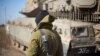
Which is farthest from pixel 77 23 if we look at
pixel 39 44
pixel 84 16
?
pixel 39 44

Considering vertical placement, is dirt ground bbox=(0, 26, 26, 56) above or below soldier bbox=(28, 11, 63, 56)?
below

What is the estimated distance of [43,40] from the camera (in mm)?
3400

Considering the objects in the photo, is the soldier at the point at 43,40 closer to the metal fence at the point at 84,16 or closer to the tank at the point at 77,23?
the tank at the point at 77,23

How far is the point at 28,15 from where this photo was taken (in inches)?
683

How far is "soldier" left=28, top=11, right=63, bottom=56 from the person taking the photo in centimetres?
340

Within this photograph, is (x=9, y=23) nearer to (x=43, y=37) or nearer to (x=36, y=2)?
(x=36, y=2)

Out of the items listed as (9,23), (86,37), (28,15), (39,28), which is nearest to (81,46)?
(86,37)

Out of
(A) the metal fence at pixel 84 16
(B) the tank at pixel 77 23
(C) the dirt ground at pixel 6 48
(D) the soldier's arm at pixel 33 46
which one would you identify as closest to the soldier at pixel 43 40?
(D) the soldier's arm at pixel 33 46

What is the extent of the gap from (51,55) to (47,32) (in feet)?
0.97

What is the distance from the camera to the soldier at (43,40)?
11.1ft

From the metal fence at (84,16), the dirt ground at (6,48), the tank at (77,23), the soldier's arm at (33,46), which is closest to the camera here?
the soldier's arm at (33,46)

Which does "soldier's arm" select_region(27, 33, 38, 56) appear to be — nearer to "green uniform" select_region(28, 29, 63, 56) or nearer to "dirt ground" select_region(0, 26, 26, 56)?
"green uniform" select_region(28, 29, 63, 56)

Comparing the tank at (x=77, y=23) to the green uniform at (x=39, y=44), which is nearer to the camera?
the green uniform at (x=39, y=44)

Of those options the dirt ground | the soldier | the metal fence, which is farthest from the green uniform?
the dirt ground
